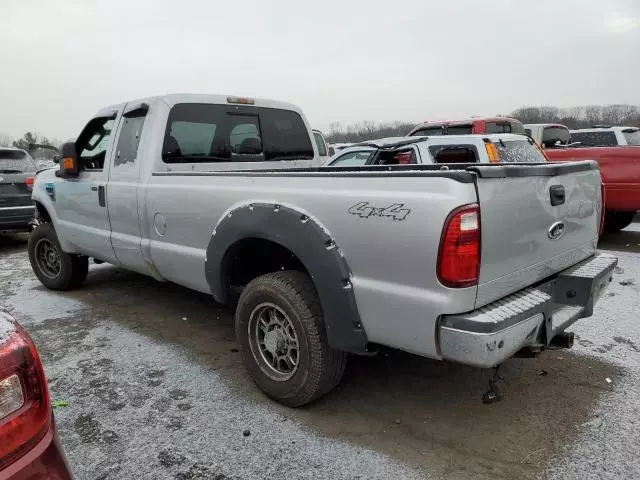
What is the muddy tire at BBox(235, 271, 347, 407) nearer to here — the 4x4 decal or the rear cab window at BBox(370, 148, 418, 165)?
the 4x4 decal

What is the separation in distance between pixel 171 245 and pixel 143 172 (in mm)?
684

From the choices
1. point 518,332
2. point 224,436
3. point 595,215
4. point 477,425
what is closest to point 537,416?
point 477,425

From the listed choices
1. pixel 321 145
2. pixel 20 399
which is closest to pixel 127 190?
pixel 20 399

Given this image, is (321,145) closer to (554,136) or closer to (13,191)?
(554,136)

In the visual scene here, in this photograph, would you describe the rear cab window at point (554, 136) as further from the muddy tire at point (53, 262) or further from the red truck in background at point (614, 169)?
the muddy tire at point (53, 262)

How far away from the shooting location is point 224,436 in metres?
2.66

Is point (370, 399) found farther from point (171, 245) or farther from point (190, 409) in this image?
point (171, 245)

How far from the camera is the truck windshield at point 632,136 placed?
9703 mm

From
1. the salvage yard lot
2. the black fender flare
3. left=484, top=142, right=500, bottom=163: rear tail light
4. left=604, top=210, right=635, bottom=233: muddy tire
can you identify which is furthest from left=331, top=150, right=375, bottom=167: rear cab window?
the black fender flare

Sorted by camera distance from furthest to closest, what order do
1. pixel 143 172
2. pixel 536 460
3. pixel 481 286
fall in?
pixel 143 172 < pixel 536 460 < pixel 481 286

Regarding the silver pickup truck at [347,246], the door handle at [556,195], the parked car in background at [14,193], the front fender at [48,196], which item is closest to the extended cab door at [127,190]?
the silver pickup truck at [347,246]

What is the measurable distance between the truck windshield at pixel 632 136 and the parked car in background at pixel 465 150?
157 inches

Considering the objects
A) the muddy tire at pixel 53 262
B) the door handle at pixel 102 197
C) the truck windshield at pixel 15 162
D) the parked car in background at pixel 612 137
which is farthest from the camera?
the parked car in background at pixel 612 137

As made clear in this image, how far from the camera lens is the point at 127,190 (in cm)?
400
